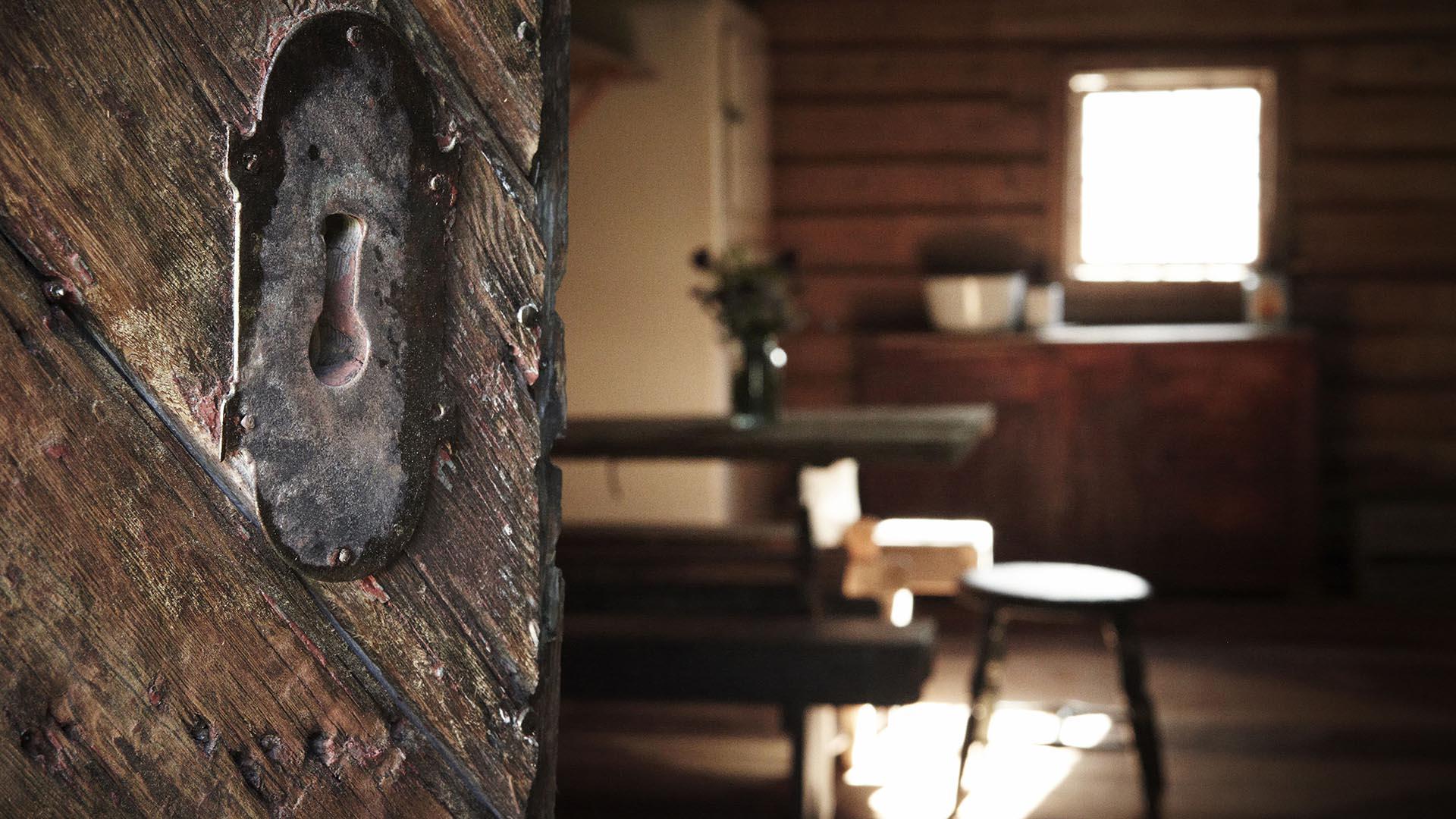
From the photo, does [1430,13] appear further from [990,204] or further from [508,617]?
[508,617]

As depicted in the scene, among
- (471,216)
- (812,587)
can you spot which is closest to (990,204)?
(812,587)

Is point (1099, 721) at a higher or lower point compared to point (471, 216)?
lower

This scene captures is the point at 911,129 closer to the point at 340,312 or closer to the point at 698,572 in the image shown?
the point at 698,572

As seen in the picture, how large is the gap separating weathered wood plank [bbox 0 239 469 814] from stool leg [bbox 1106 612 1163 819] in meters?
2.27

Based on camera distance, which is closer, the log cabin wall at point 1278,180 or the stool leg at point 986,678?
the stool leg at point 986,678

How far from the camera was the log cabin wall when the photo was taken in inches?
207

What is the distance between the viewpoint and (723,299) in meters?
3.36

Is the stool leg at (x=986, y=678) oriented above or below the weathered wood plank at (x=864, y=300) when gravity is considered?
below

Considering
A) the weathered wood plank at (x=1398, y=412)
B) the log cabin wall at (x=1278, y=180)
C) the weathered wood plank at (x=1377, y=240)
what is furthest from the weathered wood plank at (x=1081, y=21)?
the weathered wood plank at (x=1398, y=412)

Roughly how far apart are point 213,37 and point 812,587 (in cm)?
252

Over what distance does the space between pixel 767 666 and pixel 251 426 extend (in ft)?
6.63

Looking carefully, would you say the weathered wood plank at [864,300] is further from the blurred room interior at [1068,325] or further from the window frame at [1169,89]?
the window frame at [1169,89]

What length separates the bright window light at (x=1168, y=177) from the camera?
543cm

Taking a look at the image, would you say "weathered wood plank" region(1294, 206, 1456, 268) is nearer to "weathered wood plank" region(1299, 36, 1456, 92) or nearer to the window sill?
the window sill
